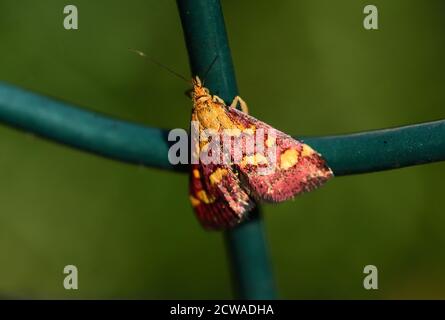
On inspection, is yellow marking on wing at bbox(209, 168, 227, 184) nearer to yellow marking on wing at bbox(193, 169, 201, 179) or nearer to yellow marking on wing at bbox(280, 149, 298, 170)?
yellow marking on wing at bbox(193, 169, 201, 179)

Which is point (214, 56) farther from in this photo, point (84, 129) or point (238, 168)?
point (238, 168)

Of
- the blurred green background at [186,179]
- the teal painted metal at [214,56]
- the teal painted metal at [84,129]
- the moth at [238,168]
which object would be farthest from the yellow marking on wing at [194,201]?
the blurred green background at [186,179]

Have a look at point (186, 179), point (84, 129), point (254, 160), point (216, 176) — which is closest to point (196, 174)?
point (216, 176)

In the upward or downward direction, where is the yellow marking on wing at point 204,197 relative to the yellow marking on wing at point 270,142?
downward

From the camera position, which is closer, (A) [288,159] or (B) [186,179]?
(A) [288,159]

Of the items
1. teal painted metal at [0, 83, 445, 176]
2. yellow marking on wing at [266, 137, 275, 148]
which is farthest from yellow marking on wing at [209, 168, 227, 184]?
teal painted metal at [0, 83, 445, 176]

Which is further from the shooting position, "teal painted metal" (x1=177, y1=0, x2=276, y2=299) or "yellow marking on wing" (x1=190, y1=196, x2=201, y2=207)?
"yellow marking on wing" (x1=190, y1=196, x2=201, y2=207)

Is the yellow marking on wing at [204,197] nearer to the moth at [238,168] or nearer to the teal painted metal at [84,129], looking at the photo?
the moth at [238,168]
